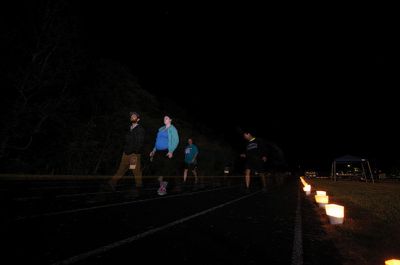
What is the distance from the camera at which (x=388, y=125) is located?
69062 mm

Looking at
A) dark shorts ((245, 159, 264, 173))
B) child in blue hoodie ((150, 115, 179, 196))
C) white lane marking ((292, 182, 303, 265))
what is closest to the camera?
white lane marking ((292, 182, 303, 265))

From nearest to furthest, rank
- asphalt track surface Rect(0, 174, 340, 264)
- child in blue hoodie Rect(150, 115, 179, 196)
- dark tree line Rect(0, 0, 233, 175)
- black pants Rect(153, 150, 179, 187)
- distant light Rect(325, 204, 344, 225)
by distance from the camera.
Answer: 1. asphalt track surface Rect(0, 174, 340, 264)
2. distant light Rect(325, 204, 344, 225)
3. child in blue hoodie Rect(150, 115, 179, 196)
4. dark tree line Rect(0, 0, 233, 175)
5. black pants Rect(153, 150, 179, 187)

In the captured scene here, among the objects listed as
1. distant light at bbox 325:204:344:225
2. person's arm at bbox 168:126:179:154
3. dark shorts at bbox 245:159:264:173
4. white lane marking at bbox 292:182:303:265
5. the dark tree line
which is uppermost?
the dark tree line

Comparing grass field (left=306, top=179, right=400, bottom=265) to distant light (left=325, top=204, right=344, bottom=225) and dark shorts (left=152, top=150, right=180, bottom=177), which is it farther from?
dark shorts (left=152, top=150, right=180, bottom=177)

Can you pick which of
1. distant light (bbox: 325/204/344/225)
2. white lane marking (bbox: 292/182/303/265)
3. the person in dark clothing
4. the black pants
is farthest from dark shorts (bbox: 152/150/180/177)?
white lane marking (bbox: 292/182/303/265)

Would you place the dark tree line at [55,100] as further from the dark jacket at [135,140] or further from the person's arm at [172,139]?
the person's arm at [172,139]

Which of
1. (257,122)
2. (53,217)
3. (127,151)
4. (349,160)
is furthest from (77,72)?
(257,122)

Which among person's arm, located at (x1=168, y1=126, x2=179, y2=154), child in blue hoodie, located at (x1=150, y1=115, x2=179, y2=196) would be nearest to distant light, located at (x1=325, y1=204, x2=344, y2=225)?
child in blue hoodie, located at (x1=150, y1=115, x2=179, y2=196)

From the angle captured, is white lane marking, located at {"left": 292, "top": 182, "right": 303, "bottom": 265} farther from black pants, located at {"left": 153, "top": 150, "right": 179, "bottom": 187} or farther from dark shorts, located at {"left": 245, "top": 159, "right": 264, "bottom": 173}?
black pants, located at {"left": 153, "top": 150, "right": 179, "bottom": 187}

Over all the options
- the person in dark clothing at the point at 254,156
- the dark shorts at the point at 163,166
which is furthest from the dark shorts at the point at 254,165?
the dark shorts at the point at 163,166

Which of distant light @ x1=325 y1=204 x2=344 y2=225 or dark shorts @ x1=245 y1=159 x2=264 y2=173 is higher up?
dark shorts @ x1=245 y1=159 x2=264 y2=173

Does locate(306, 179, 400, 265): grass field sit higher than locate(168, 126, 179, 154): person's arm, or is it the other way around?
locate(168, 126, 179, 154): person's arm

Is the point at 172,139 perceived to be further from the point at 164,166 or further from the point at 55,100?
the point at 164,166

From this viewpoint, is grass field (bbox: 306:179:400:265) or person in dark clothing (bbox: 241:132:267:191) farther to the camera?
person in dark clothing (bbox: 241:132:267:191)
